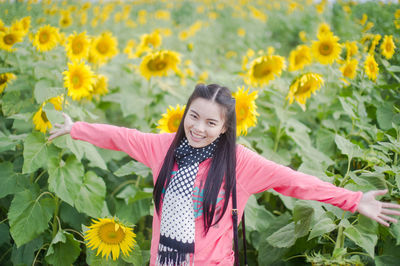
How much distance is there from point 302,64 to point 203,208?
6.69ft

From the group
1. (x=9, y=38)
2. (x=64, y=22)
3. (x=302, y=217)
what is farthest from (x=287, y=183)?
(x=64, y=22)

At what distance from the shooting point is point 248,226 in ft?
7.84

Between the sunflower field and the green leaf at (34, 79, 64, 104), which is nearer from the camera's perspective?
the sunflower field

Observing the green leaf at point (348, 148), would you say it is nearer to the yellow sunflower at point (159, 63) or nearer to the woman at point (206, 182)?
the woman at point (206, 182)

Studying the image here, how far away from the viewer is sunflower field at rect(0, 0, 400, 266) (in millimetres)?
1918

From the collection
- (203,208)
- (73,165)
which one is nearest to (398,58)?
(203,208)

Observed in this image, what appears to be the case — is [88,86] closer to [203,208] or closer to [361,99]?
[203,208]

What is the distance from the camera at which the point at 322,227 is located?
5.67 feet

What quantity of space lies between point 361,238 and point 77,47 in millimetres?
2461

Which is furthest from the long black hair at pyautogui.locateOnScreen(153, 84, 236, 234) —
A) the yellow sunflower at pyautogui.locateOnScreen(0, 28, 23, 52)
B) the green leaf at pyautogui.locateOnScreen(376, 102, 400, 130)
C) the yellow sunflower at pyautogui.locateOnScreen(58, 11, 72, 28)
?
the yellow sunflower at pyautogui.locateOnScreen(58, 11, 72, 28)

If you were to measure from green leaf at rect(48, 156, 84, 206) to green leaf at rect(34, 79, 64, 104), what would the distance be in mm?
415

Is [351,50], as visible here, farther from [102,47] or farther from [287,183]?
[102,47]

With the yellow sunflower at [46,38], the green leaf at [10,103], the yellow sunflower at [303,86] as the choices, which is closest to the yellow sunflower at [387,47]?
the yellow sunflower at [303,86]

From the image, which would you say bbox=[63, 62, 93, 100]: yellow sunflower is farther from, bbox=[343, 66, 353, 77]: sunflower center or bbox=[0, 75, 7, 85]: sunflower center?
bbox=[343, 66, 353, 77]: sunflower center
